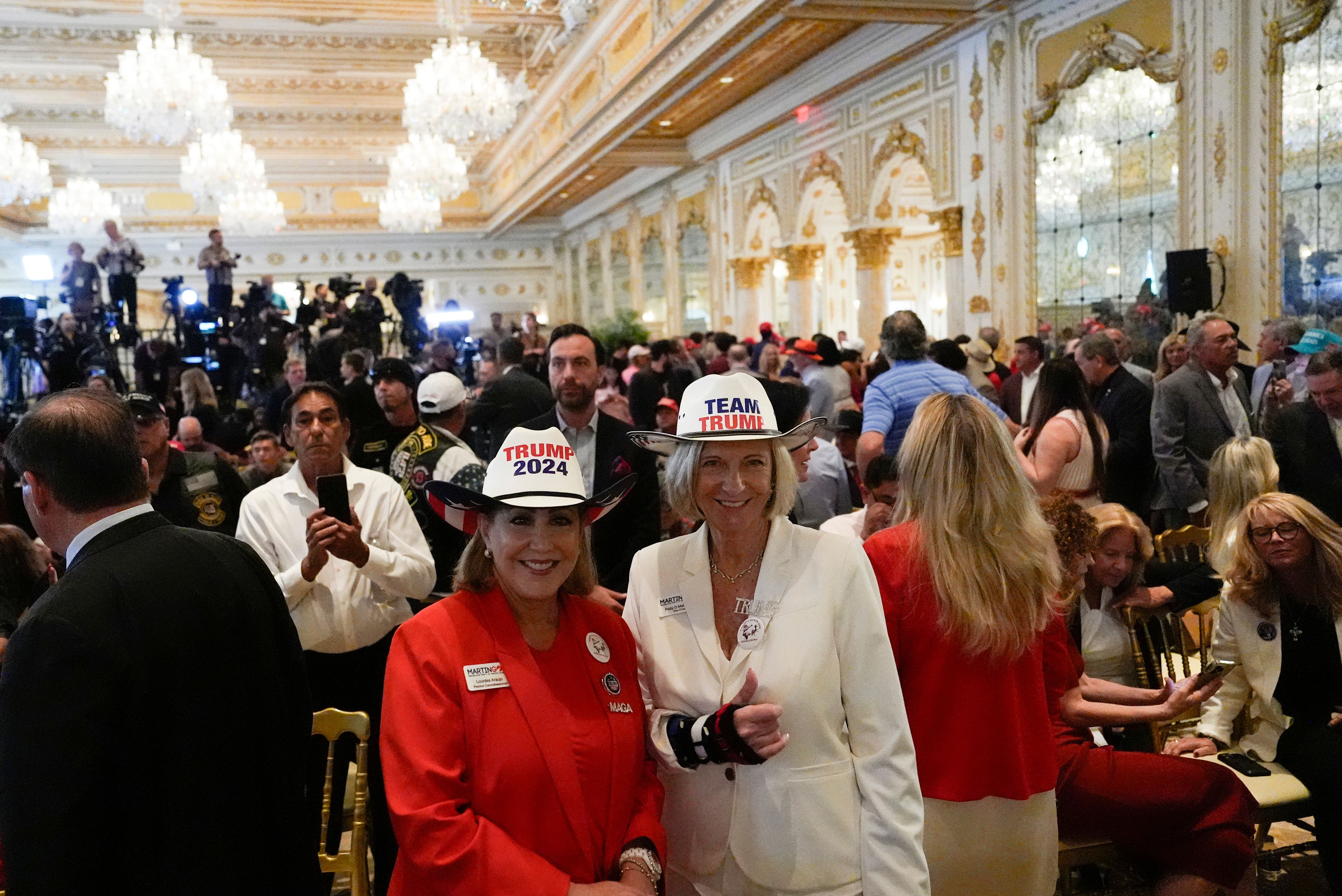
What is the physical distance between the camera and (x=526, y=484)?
1.90 meters

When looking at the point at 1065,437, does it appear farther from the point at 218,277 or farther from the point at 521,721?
the point at 218,277

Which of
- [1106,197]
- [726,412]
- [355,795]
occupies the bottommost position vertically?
[355,795]

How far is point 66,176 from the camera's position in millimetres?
22953

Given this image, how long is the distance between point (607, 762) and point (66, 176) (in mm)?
25842

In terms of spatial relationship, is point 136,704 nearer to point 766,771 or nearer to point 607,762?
point 607,762

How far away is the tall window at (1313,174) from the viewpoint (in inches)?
244

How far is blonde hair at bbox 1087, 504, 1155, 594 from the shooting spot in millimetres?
3121

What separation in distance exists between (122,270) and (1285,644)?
14.3 metres

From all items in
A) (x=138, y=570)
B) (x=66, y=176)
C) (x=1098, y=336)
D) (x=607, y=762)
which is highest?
(x=66, y=176)

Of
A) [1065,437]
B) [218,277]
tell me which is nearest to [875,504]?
[1065,437]

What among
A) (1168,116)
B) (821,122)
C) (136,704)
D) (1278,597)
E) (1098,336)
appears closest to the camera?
(136,704)

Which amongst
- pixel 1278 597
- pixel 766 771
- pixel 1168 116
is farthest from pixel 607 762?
pixel 1168 116

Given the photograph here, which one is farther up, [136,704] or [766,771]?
[136,704]

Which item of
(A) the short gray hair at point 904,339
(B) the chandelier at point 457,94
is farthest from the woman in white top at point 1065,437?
(B) the chandelier at point 457,94
